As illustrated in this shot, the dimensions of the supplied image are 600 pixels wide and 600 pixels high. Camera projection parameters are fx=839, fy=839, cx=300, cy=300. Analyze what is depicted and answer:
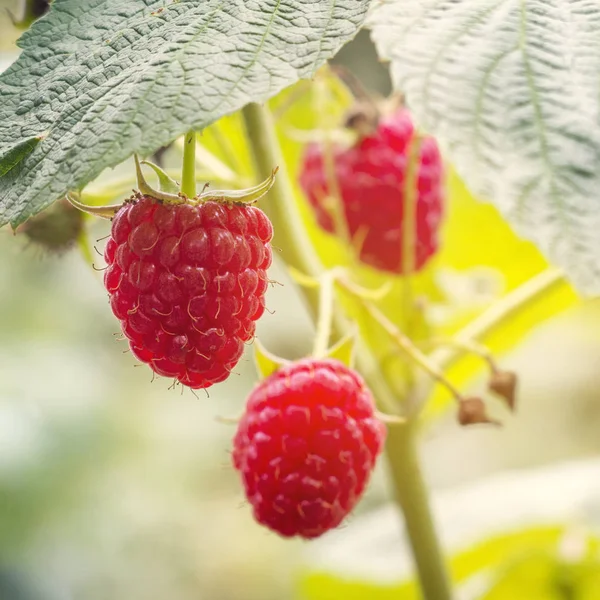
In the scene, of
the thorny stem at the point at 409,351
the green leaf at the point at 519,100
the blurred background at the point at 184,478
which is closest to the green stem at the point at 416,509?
the thorny stem at the point at 409,351

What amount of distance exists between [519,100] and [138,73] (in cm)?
23

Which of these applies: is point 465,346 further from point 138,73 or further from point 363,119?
point 138,73

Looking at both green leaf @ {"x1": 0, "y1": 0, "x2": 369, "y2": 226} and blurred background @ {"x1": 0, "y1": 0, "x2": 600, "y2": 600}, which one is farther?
blurred background @ {"x1": 0, "y1": 0, "x2": 600, "y2": 600}

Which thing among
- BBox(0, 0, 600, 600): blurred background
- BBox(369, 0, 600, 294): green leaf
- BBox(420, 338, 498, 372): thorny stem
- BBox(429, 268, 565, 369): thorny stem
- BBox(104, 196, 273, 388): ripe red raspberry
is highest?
BBox(369, 0, 600, 294): green leaf

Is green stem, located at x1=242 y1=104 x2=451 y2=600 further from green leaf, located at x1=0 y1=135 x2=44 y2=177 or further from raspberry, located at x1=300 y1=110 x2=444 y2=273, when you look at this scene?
green leaf, located at x1=0 y1=135 x2=44 y2=177

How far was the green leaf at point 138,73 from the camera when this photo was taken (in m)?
0.49

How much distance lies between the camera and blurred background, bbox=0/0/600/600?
5.04 ft

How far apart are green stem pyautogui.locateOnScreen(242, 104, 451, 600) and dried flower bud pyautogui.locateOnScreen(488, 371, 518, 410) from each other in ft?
0.34

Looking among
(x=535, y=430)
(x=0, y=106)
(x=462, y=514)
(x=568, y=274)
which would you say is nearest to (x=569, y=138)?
(x=568, y=274)

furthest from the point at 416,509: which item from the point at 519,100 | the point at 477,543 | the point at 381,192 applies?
the point at 477,543

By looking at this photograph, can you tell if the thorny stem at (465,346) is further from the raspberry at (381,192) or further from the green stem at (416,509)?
the raspberry at (381,192)

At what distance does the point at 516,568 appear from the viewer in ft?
4.36

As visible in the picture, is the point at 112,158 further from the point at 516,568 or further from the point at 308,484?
the point at 516,568

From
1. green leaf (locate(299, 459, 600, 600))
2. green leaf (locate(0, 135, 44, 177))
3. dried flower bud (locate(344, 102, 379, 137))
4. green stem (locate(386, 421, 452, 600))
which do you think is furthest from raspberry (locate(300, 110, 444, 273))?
→ green leaf (locate(0, 135, 44, 177))
